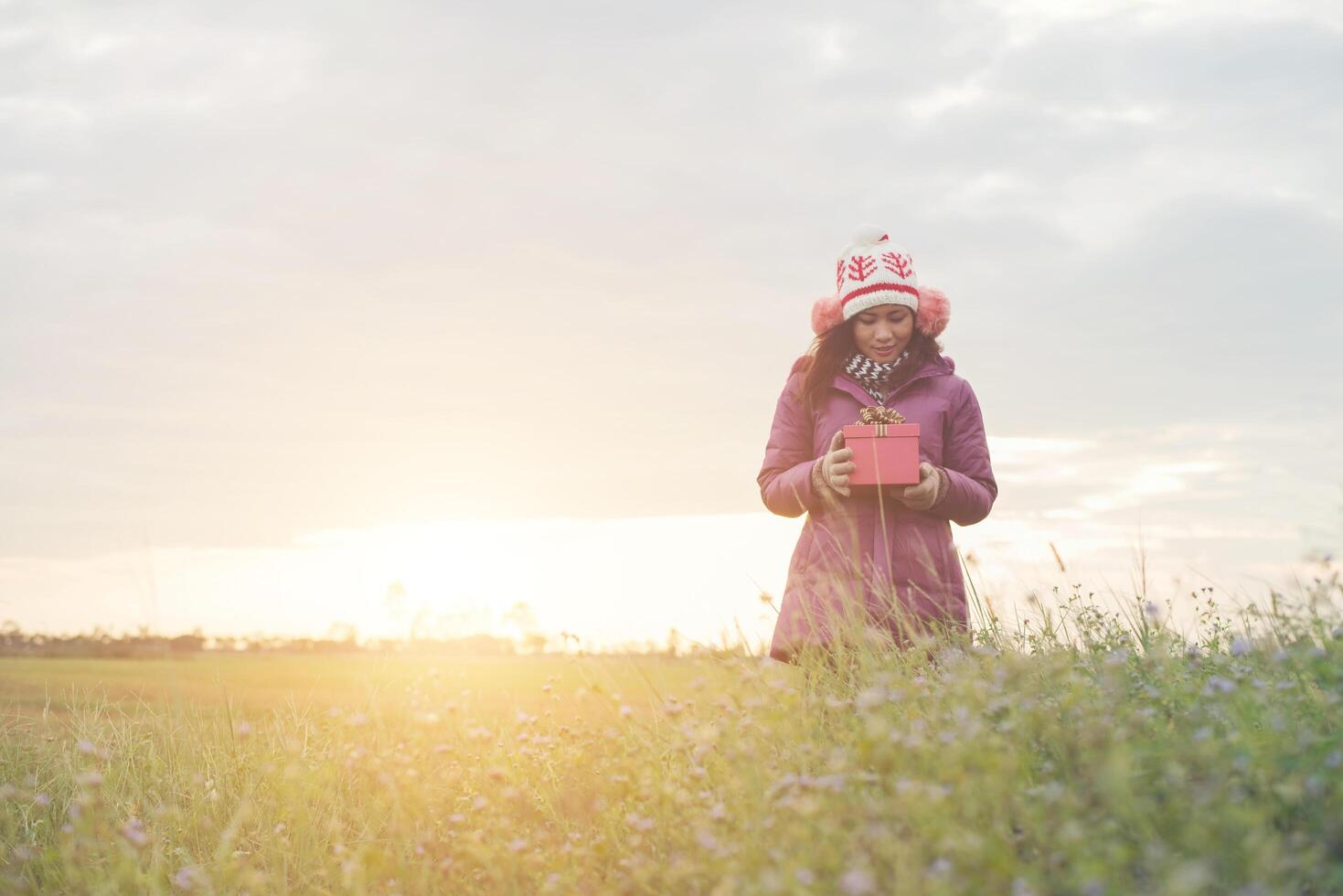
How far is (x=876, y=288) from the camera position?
573 cm

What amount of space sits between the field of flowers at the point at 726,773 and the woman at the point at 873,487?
31cm

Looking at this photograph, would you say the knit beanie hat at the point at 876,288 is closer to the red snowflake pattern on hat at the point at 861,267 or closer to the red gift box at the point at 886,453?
the red snowflake pattern on hat at the point at 861,267

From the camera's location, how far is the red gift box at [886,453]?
5180 mm

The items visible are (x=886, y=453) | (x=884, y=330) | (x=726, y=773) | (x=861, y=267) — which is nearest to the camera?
(x=726, y=773)

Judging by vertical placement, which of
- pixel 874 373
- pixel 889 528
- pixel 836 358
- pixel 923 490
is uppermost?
pixel 836 358

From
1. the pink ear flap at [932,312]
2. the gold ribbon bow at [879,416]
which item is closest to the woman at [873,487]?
the pink ear flap at [932,312]

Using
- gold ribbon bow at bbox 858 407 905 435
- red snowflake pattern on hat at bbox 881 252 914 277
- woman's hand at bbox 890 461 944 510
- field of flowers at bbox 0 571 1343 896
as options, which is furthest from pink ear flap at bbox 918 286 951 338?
field of flowers at bbox 0 571 1343 896

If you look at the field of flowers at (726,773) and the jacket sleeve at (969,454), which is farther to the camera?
the jacket sleeve at (969,454)

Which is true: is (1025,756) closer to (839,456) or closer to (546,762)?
(839,456)

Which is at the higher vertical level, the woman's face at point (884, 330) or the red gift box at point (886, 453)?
the woman's face at point (884, 330)

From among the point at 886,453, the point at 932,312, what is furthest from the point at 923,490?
the point at 932,312

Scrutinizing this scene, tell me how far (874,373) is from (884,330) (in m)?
0.23

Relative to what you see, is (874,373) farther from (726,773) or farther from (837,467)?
(726,773)

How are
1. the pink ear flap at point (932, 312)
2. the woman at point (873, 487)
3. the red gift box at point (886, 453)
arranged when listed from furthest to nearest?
the pink ear flap at point (932, 312) → the woman at point (873, 487) → the red gift box at point (886, 453)
